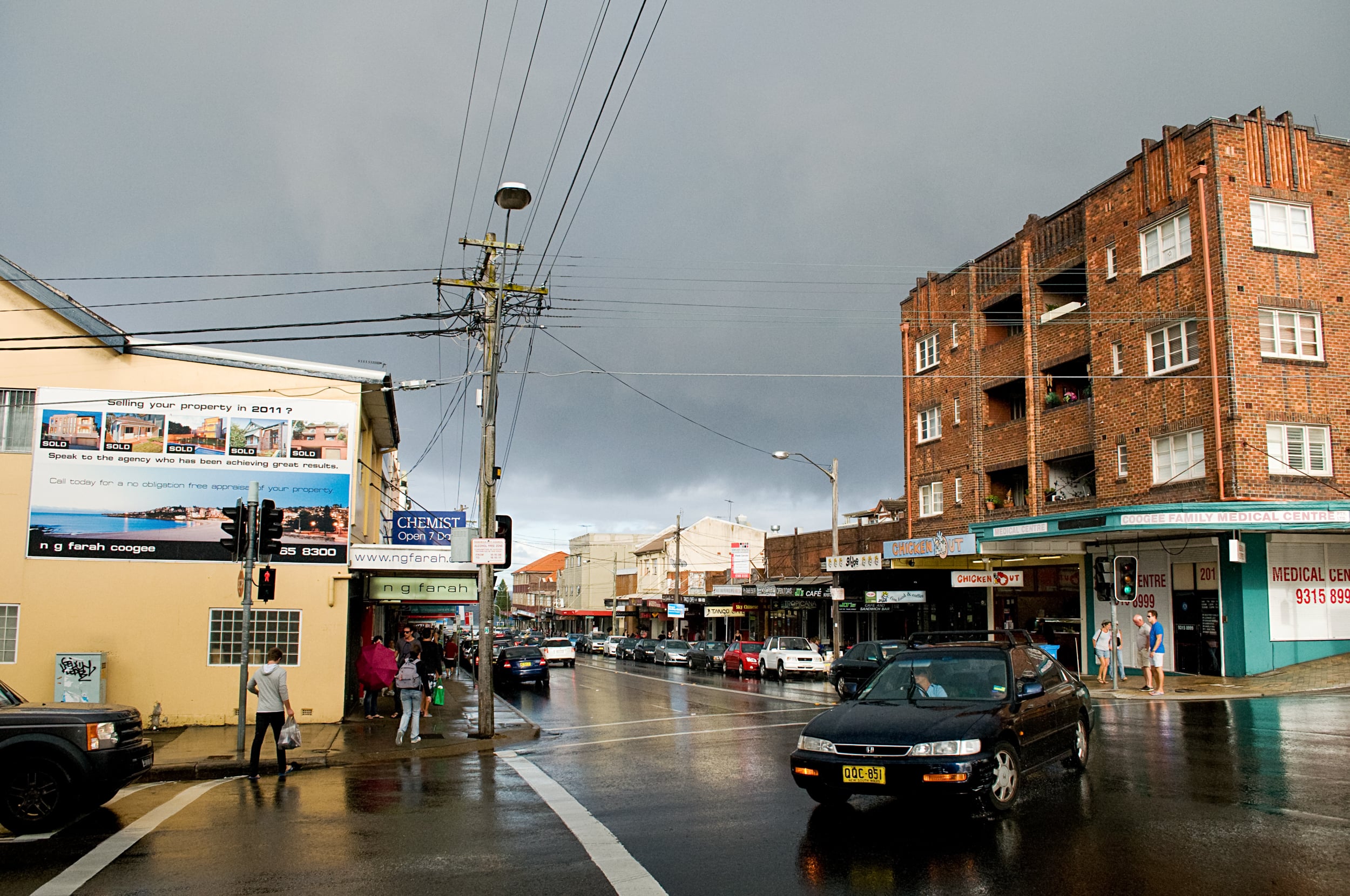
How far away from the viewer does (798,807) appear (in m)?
9.38

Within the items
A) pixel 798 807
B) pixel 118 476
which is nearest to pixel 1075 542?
pixel 798 807

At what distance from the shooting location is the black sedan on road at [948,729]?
815cm

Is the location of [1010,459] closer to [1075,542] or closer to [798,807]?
[1075,542]

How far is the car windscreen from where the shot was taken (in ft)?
30.6

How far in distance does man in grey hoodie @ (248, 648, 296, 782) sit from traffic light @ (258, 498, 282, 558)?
8.13 ft

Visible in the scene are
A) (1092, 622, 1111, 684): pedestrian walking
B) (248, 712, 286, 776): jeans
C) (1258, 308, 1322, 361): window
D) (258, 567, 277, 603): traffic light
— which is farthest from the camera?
(1258, 308, 1322, 361): window

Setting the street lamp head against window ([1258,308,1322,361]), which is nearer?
the street lamp head

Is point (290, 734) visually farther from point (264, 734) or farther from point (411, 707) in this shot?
point (411, 707)

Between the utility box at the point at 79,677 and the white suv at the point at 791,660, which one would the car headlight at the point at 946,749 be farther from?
the white suv at the point at 791,660

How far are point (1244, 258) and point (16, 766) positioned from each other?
88.2 ft

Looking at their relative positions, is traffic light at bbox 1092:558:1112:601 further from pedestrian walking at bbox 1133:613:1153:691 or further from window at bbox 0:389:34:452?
window at bbox 0:389:34:452

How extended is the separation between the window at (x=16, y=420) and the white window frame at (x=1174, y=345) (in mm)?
26383

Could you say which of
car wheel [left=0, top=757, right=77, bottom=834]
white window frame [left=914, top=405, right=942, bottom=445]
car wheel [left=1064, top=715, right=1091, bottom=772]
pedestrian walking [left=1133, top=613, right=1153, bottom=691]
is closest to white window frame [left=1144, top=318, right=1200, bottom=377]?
pedestrian walking [left=1133, top=613, right=1153, bottom=691]

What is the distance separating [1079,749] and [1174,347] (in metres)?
18.8
